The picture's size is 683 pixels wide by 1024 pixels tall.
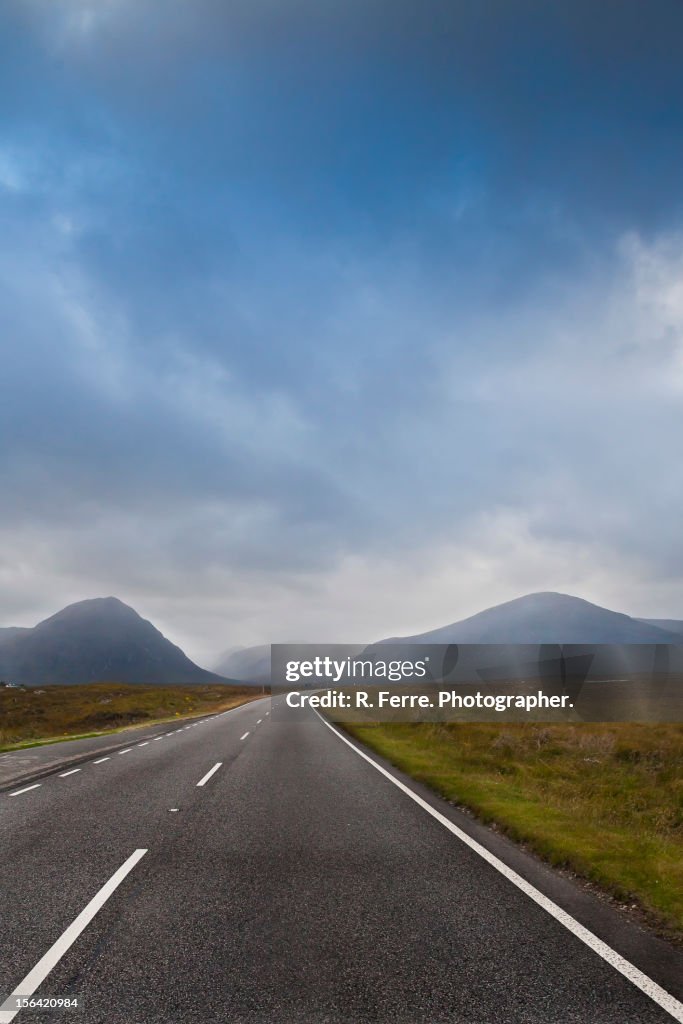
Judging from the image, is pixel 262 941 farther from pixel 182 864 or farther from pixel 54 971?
pixel 182 864

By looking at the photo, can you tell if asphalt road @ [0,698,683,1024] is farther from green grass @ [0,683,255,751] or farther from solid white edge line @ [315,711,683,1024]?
green grass @ [0,683,255,751]

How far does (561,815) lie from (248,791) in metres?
5.63

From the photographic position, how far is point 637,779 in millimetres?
15352

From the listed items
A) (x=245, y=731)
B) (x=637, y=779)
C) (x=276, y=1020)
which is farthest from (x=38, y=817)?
(x=245, y=731)

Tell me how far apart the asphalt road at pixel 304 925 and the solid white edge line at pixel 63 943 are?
2 cm

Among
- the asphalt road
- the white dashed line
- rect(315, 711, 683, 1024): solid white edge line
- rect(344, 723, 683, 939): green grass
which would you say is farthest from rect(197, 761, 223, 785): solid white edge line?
rect(315, 711, 683, 1024): solid white edge line

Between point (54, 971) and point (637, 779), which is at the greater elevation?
point (54, 971)

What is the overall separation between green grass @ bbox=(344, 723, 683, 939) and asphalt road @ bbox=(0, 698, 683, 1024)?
647 mm

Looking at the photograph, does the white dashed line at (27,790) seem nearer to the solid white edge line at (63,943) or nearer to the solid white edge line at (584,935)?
the solid white edge line at (63,943)

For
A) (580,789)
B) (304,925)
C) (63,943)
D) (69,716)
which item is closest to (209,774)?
(580,789)

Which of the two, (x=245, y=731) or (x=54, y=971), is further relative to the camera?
(x=245, y=731)

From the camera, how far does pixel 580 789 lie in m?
13.7

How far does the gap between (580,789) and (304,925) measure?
10.4m

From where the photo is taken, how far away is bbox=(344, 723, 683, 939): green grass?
6.94 metres
